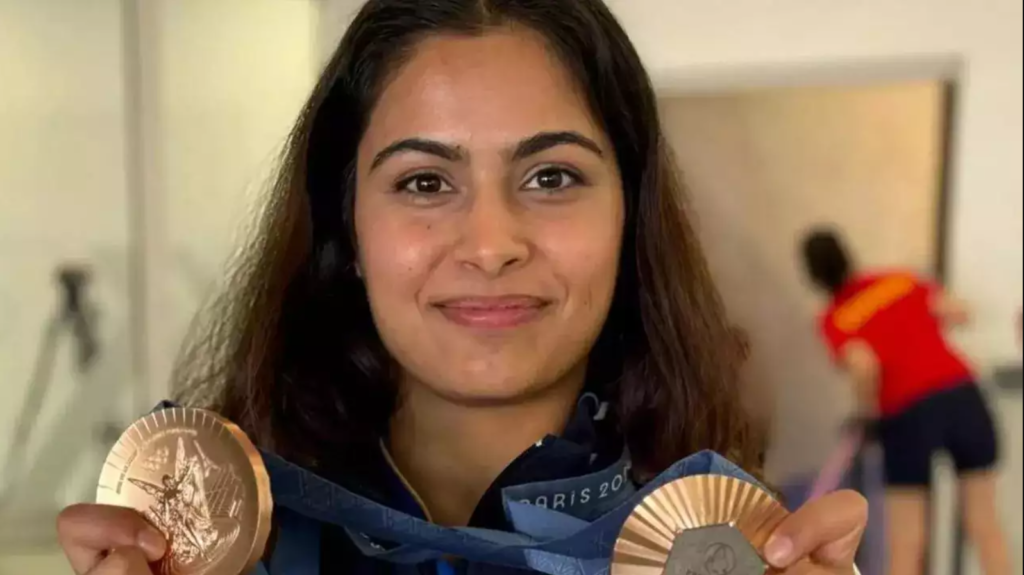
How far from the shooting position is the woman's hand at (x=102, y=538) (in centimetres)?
54

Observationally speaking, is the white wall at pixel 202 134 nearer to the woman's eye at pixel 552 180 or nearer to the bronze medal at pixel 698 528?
the woman's eye at pixel 552 180

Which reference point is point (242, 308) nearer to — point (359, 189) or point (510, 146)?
point (359, 189)

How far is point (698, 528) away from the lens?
531 millimetres

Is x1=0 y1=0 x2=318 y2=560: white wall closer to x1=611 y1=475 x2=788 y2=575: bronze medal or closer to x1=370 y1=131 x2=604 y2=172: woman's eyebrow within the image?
x1=370 y1=131 x2=604 y2=172: woman's eyebrow

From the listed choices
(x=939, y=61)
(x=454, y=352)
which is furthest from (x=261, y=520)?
(x=939, y=61)

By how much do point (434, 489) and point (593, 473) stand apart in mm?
137

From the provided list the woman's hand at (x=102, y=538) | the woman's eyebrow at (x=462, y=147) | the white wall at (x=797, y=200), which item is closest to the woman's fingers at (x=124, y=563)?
the woman's hand at (x=102, y=538)

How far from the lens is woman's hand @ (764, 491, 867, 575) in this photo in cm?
52

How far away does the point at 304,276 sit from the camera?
80 cm

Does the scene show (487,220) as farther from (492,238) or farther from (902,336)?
(902,336)

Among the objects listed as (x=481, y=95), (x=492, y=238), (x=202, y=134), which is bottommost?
(x=492, y=238)

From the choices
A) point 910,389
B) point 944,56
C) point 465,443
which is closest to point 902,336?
point 910,389

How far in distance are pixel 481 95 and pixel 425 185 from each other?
0.25 feet

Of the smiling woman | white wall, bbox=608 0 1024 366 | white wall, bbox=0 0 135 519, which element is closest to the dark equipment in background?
white wall, bbox=0 0 135 519
